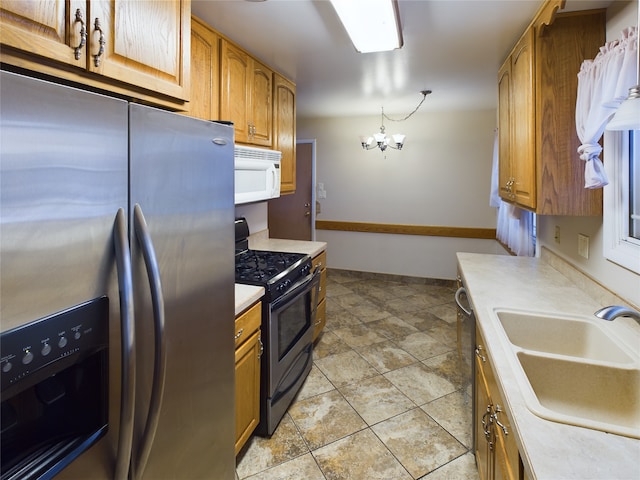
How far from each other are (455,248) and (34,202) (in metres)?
4.85

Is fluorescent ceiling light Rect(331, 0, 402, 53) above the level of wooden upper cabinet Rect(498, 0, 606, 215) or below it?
above

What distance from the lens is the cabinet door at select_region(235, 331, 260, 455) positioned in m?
1.68

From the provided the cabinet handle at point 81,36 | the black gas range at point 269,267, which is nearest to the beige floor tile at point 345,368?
the black gas range at point 269,267

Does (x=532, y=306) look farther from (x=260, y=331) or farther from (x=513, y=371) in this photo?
(x=260, y=331)

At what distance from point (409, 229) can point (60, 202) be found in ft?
15.4

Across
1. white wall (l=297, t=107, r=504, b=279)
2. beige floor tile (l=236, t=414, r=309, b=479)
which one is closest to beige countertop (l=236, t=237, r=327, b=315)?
beige floor tile (l=236, t=414, r=309, b=479)

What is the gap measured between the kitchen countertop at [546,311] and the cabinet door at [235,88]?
1693 mm

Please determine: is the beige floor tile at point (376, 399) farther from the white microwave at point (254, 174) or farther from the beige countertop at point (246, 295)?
the white microwave at point (254, 174)

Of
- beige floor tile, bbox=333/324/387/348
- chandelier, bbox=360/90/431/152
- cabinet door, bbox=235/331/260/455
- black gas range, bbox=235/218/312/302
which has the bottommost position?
beige floor tile, bbox=333/324/387/348

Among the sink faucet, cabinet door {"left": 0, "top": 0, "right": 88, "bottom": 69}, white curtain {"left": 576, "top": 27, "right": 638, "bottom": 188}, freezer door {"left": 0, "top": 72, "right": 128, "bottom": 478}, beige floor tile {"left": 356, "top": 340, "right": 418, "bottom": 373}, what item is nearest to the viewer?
freezer door {"left": 0, "top": 72, "right": 128, "bottom": 478}

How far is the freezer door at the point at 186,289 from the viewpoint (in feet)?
3.01

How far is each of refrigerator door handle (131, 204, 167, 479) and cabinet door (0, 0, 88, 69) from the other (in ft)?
1.37

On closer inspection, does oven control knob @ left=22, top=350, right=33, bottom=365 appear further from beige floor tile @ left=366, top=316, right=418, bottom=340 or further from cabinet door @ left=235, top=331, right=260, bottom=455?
beige floor tile @ left=366, top=316, right=418, bottom=340

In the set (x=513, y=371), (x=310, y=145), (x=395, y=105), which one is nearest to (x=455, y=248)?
(x=395, y=105)
